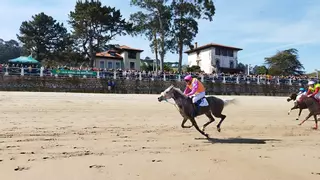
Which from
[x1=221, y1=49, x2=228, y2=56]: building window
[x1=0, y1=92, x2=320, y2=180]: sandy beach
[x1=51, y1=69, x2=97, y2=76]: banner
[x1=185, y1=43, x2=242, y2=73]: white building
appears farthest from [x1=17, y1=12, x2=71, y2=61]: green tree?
[x1=0, y1=92, x2=320, y2=180]: sandy beach

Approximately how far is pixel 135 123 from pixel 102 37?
3565 cm

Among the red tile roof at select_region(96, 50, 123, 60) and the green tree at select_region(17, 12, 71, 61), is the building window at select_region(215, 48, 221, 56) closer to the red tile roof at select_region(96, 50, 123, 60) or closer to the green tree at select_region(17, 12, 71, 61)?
the red tile roof at select_region(96, 50, 123, 60)

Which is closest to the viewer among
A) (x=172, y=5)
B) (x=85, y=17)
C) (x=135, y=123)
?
(x=135, y=123)

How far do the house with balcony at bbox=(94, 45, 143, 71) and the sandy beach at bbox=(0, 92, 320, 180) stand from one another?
47954 mm

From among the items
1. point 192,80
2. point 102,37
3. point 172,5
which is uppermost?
point 172,5

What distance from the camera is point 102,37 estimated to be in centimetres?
4522

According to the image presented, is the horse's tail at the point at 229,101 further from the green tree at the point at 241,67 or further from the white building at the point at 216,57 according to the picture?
the green tree at the point at 241,67

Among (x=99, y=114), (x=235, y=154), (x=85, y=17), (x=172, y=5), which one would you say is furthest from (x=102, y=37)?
(x=235, y=154)

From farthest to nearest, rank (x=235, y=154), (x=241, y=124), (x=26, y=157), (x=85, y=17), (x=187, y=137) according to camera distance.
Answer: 1. (x=85, y=17)
2. (x=241, y=124)
3. (x=187, y=137)
4. (x=235, y=154)
5. (x=26, y=157)

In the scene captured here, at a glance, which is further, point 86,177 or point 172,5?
point 172,5

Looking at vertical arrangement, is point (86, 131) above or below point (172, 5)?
below

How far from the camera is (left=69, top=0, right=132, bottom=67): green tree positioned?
4350 cm

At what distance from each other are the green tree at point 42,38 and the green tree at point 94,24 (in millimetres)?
4503

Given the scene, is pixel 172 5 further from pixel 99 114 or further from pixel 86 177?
pixel 86 177
